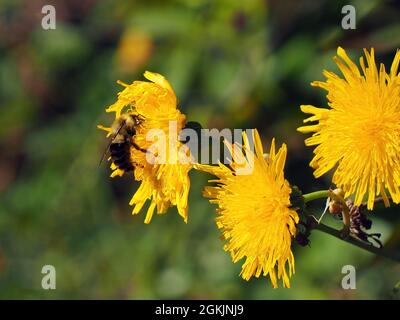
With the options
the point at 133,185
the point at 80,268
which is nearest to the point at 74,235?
the point at 80,268

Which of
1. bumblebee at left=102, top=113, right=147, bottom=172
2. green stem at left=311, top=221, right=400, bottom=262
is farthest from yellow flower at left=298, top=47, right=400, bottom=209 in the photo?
bumblebee at left=102, top=113, right=147, bottom=172

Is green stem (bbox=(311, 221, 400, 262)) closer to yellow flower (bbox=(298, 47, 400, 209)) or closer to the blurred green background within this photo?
yellow flower (bbox=(298, 47, 400, 209))

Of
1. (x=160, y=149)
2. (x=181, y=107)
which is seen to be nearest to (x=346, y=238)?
(x=160, y=149)

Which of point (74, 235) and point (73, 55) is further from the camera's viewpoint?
point (73, 55)

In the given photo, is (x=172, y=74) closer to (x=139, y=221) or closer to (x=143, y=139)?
(x=139, y=221)

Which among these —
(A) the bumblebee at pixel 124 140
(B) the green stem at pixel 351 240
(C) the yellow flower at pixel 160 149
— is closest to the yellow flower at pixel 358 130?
(B) the green stem at pixel 351 240

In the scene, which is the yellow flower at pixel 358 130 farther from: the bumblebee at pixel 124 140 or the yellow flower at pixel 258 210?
the bumblebee at pixel 124 140
